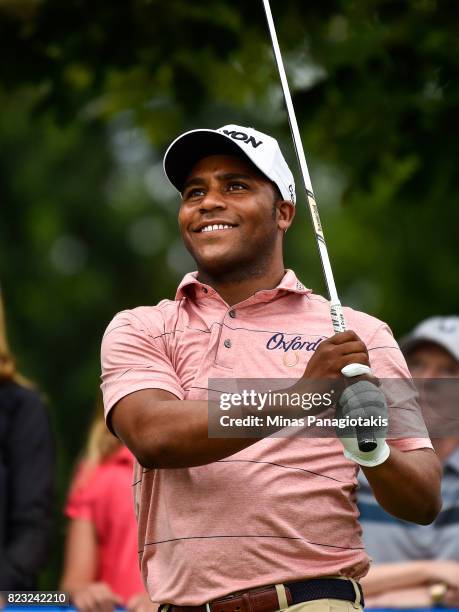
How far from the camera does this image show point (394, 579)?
5.74 metres

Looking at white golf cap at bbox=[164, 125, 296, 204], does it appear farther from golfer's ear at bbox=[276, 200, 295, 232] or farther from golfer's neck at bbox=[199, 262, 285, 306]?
golfer's neck at bbox=[199, 262, 285, 306]

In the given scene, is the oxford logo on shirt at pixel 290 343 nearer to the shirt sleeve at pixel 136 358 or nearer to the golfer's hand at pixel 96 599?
the shirt sleeve at pixel 136 358

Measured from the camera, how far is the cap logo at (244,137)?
4.20 metres

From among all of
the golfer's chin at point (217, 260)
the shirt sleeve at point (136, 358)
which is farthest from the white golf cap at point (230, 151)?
the shirt sleeve at point (136, 358)

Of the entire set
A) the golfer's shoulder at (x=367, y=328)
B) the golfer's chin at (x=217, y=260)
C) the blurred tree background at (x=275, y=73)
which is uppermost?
the blurred tree background at (x=275, y=73)

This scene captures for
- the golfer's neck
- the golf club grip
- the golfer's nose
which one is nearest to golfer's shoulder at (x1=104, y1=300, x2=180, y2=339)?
the golfer's neck

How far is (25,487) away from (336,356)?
259 centimetres

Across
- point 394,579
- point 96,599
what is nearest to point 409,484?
point 394,579

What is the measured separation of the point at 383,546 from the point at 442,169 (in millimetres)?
2154

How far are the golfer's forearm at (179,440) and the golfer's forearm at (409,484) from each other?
36cm

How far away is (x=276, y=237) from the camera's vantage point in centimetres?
429

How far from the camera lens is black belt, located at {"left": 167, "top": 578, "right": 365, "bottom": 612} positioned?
3668 mm

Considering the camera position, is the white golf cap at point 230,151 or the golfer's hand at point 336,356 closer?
the golfer's hand at point 336,356

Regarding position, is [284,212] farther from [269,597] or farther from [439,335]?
[439,335]
